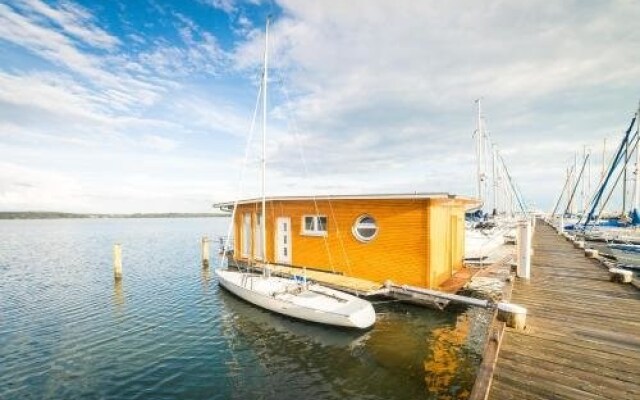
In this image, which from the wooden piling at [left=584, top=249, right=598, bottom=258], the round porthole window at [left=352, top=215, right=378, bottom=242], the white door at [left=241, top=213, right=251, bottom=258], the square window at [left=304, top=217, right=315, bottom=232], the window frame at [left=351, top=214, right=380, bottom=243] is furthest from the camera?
the white door at [left=241, top=213, right=251, bottom=258]

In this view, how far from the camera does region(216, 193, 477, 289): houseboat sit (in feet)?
51.9

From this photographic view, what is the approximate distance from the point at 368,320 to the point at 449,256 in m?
7.03

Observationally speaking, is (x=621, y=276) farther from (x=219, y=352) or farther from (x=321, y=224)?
(x=219, y=352)

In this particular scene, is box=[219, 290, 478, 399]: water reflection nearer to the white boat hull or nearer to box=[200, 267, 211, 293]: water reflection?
the white boat hull

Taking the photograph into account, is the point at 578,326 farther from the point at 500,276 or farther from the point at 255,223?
the point at 255,223

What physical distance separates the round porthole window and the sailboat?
3207mm

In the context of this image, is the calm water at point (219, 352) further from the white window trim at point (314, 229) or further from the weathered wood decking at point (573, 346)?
the white window trim at point (314, 229)

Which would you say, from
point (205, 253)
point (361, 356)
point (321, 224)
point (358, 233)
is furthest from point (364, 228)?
point (205, 253)

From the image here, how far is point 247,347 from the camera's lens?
13.0m

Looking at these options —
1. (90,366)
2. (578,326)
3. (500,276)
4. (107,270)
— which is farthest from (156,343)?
(107,270)

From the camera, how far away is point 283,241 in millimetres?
20969

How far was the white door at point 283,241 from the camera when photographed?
20.6m

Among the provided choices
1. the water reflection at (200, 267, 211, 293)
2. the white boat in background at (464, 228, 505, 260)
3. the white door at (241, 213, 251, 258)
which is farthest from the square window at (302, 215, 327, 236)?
the white boat in background at (464, 228, 505, 260)

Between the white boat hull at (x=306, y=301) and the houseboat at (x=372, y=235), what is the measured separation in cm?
271
